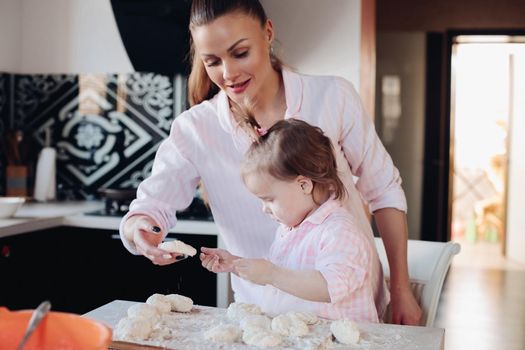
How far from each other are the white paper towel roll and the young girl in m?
1.93

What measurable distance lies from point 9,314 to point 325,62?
2291 millimetres

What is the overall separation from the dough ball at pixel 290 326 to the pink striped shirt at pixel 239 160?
0.48m

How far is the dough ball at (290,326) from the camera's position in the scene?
54.0 inches

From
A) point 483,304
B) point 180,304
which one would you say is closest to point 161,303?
point 180,304

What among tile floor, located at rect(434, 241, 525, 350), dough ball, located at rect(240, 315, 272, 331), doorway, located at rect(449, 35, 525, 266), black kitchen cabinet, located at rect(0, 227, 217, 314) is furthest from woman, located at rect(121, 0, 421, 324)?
doorway, located at rect(449, 35, 525, 266)

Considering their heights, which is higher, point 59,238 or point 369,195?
point 369,195

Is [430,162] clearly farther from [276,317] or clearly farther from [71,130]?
[276,317]

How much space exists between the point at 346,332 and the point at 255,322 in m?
0.17

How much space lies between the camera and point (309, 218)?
68.0 inches

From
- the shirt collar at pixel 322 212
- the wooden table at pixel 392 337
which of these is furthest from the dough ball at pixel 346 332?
the shirt collar at pixel 322 212

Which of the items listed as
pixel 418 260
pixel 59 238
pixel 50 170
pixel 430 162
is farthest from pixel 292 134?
pixel 430 162

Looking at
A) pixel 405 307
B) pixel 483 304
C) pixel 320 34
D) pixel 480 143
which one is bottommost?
pixel 483 304

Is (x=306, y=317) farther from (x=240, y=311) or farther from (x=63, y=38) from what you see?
(x=63, y=38)

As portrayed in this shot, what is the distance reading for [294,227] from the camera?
69.6 inches
